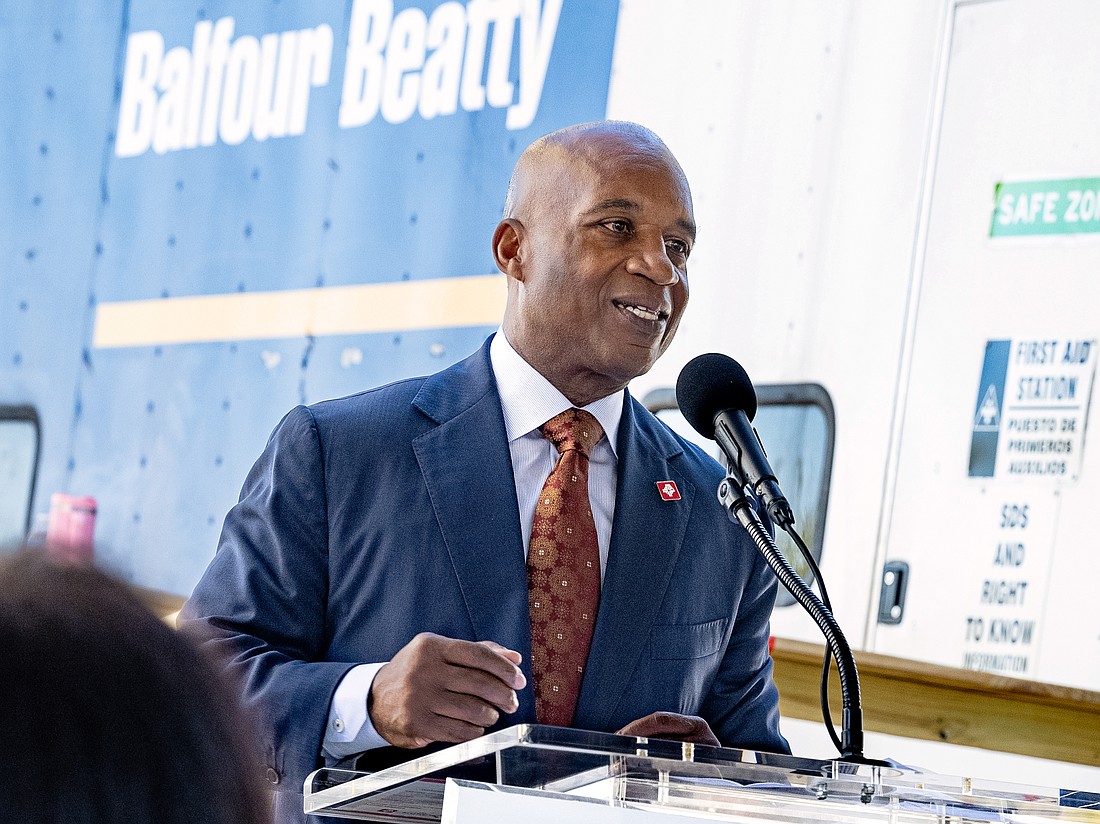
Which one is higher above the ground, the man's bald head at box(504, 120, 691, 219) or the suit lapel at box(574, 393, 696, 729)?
the man's bald head at box(504, 120, 691, 219)

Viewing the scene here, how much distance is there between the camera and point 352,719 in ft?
4.87

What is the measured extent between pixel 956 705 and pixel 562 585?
59.9 inches

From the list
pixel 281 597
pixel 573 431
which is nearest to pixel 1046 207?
pixel 573 431

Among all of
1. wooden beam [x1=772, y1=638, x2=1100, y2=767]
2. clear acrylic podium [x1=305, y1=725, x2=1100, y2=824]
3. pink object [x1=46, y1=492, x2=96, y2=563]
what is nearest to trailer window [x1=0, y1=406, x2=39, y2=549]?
pink object [x1=46, y1=492, x2=96, y2=563]

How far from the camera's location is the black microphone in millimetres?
1432

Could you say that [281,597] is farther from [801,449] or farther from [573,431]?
[801,449]

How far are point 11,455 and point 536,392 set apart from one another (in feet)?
11.6

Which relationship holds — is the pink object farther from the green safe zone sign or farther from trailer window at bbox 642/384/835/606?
the green safe zone sign

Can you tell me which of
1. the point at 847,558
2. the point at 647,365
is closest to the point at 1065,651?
the point at 847,558

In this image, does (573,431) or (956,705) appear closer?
(573,431)

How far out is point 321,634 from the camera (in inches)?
67.7

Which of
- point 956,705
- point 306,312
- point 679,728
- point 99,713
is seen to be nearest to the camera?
point 99,713

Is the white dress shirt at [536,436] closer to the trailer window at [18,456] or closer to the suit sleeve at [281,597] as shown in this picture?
the suit sleeve at [281,597]

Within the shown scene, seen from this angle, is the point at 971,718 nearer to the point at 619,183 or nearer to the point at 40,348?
the point at 619,183
